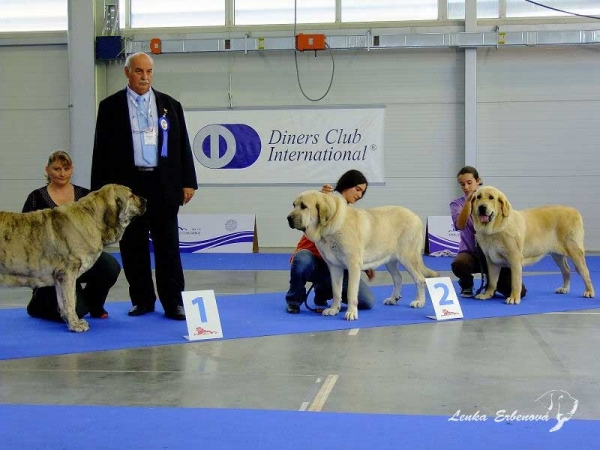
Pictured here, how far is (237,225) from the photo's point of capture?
447 inches

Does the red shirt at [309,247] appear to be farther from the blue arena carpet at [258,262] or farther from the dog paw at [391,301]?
the blue arena carpet at [258,262]

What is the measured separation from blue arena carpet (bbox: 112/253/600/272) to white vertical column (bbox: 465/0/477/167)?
74.1 inches

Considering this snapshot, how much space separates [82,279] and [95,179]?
0.69 m

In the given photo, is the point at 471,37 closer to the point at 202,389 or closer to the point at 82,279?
the point at 82,279

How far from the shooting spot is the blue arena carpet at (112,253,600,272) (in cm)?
923

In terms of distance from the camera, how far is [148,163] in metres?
5.26

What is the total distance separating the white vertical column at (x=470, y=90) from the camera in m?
11.5

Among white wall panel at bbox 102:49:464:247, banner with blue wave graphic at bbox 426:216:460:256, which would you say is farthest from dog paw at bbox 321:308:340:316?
white wall panel at bbox 102:49:464:247

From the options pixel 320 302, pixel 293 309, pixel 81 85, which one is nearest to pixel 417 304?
pixel 320 302

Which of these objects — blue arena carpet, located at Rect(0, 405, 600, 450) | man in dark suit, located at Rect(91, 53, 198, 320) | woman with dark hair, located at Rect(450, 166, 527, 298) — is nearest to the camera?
blue arena carpet, located at Rect(0, 405, 600, 450)

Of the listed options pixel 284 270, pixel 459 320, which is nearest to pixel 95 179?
pixel 459 320

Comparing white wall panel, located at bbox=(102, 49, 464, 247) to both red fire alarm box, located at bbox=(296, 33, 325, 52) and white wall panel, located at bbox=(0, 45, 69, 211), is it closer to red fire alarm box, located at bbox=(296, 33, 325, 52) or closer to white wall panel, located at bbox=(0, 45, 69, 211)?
red fire alarm box, located at bbox=(296, 33, 325, 52)

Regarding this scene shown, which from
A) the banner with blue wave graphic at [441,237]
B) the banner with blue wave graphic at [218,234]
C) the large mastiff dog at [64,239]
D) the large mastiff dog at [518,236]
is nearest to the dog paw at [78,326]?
the large mastiff dog at [64,239]

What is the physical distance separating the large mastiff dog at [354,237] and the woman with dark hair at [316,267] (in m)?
0.20
